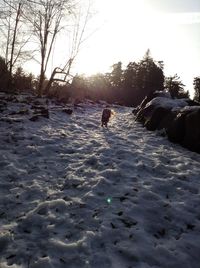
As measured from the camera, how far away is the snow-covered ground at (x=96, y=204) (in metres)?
4.67

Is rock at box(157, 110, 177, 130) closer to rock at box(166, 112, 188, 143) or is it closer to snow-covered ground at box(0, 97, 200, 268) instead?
rock at box(166, 112, 188, 143)

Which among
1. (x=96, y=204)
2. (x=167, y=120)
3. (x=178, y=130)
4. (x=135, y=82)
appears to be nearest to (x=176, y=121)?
(x=178, y=130)

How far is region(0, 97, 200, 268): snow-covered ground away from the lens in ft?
15.3

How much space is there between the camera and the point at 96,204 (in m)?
6.10

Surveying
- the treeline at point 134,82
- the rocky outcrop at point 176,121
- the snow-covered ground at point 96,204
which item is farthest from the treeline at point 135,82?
the snow-covered ground at point 96,204

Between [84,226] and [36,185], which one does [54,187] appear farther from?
[84,226]

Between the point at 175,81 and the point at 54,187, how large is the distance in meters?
62.0

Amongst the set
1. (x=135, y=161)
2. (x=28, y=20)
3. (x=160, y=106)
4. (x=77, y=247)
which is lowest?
(x=77, y=247)

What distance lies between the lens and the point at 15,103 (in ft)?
51.8

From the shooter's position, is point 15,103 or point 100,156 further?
point 15,103

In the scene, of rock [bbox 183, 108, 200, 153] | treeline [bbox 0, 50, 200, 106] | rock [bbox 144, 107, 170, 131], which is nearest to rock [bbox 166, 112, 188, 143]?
rock [bbox 183, 108, 200, 153]

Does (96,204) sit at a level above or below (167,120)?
below

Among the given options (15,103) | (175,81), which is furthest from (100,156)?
(175,81)

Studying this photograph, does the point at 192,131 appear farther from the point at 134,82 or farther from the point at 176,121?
the point at 134,82
